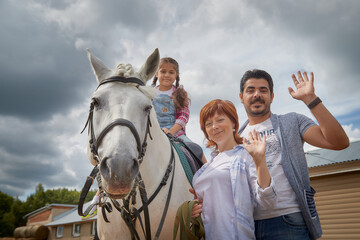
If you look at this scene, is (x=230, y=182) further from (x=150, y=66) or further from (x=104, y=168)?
(x=150, y=66)

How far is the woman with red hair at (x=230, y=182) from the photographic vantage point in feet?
6.31

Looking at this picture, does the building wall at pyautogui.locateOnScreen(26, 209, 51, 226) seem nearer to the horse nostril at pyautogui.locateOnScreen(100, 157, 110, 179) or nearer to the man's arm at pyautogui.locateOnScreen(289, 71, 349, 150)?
the horse nostril at pyautogui.locateOnScreen(100, 157, 110, 179)

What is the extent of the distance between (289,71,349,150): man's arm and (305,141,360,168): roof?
13.6 meters

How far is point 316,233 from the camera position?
84.7 inches

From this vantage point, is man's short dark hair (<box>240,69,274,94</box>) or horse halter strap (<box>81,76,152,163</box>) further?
man's short dark hair (<box>240,69,274,94</box>)

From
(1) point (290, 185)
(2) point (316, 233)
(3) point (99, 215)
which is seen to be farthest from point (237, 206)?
(3) point (99, 215)

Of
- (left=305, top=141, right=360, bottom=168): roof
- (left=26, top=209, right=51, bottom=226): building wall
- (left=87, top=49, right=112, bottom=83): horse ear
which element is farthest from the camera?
(left=26, top=209, right=51, bottom=226): building wall

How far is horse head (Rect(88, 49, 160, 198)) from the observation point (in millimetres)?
1768

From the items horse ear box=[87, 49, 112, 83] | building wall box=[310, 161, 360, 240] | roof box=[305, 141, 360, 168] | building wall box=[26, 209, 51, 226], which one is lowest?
building wall box=[310, 161, 360, 240]

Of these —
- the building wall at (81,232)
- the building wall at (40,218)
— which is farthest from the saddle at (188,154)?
the building wall at (40,218)

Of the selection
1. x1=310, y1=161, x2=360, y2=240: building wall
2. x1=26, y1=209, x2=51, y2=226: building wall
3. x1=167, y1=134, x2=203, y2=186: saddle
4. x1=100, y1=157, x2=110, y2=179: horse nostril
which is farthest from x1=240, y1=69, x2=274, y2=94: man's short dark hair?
x1=26, y1=209, x2=51, y2=226: building wall

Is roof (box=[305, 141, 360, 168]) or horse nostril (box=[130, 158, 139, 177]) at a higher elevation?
roof (box=[305, 141, 360, 168])

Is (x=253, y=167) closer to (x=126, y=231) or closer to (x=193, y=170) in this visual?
(x=193, y=170)

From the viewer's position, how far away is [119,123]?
77.4 inches
